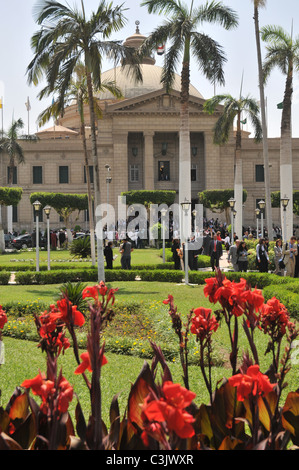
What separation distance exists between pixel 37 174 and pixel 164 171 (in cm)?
1317

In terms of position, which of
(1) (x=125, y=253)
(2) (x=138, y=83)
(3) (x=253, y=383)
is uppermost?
(2) (x=138, y=83)

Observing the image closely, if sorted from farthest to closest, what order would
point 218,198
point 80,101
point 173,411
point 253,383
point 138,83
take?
1. point 138,83
2. point 218,198
3. point 80,101
4. point 253,383
5. point 173,411

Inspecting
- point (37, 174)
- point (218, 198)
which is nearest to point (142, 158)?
point (37, 174)

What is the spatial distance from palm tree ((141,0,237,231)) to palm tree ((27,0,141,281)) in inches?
159

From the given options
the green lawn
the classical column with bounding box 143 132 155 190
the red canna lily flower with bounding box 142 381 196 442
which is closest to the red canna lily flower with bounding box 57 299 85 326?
the green lawn

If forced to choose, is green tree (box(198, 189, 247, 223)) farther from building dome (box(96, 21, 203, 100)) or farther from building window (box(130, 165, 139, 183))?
building dome (box(96, 21, 203, 100))

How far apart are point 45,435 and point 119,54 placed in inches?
554

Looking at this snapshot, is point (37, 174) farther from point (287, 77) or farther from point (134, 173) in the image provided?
point (287, 77)

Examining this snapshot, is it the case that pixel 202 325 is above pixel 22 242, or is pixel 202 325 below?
above

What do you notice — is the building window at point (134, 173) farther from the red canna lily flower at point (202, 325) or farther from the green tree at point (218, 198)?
the red canna lily flower at point (202, 325)

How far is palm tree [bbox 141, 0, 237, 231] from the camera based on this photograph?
1830cm

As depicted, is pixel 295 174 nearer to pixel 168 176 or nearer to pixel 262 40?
pixel 168 176

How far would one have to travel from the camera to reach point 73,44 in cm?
1462
